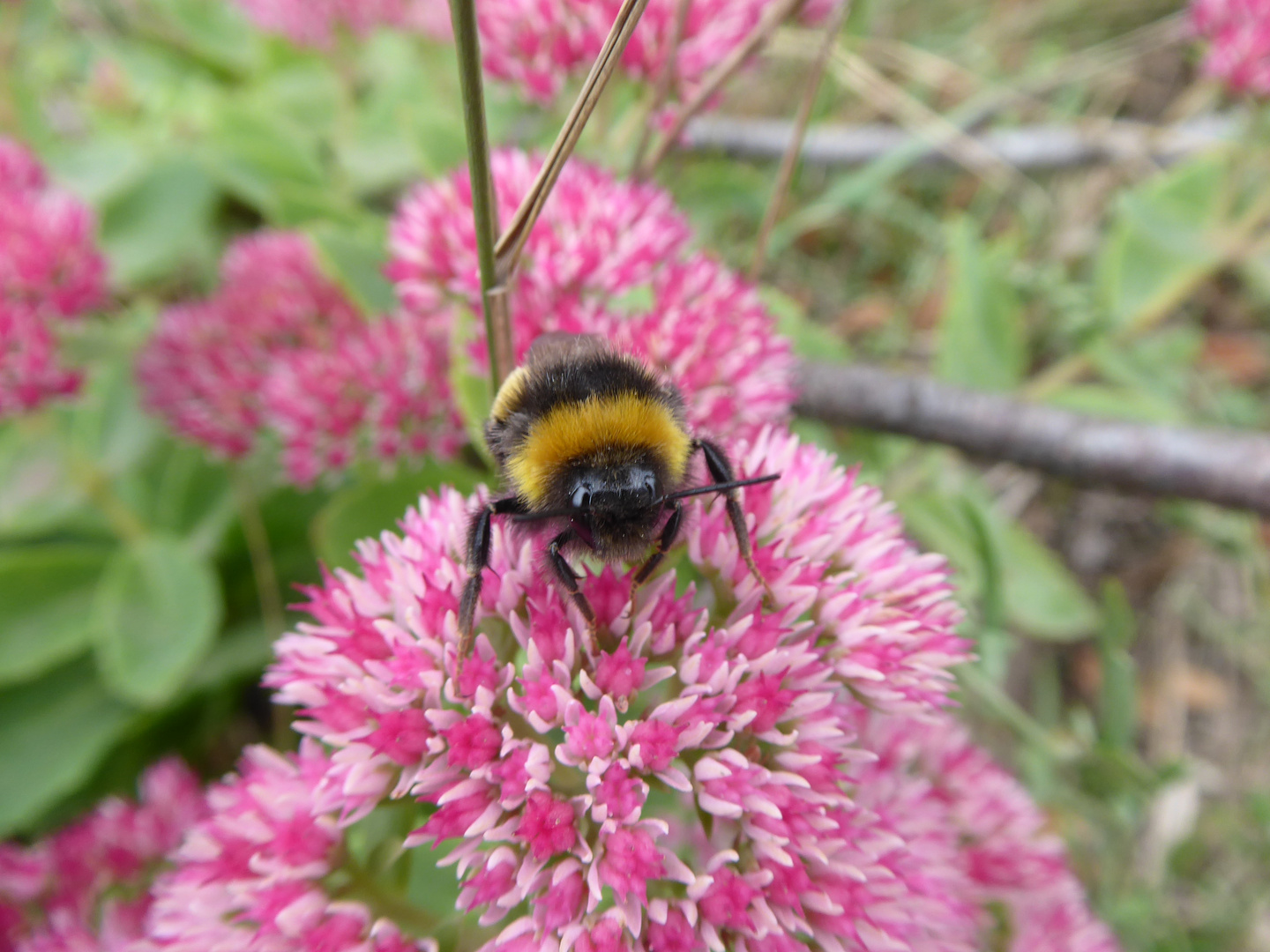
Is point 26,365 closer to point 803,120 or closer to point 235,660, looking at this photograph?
point 235,660

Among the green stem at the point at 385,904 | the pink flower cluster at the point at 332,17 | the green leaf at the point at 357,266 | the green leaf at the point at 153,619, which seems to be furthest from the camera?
the pink flower cluster at the point at 332,17

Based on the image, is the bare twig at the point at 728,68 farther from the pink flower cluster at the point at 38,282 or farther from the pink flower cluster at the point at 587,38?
the pink flower cluster at the point at 38,282

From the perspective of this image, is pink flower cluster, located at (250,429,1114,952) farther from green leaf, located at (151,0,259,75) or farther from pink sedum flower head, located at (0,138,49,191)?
green leaf, located at (151,0,259,75)

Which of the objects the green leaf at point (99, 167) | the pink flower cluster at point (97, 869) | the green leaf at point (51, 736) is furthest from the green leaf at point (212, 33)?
the pink flower cluster at point (97, 869)

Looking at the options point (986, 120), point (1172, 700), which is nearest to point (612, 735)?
point (1172, 700)

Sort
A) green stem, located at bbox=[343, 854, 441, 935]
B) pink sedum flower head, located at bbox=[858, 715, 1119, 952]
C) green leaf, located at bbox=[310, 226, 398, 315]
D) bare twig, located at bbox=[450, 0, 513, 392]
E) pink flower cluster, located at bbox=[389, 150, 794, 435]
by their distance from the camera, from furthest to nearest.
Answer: green leaf, located at bbox=[310, 226, 398, 315], pink sedum flower head, located at bbox=[858, 715, 1119, 952], pink flower cluster, located at bbox=[389, 150, 794, 435], green stem, located at bbox=[343, 854, 441, 935], bare twig, located at bbox=[450, 0, 513, 392]

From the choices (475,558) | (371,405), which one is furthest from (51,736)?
(475,558)

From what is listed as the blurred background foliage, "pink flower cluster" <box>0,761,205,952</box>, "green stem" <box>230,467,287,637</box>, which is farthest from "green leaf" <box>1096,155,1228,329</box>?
"pink flower cluster" <box>0,761,205,952</box>
